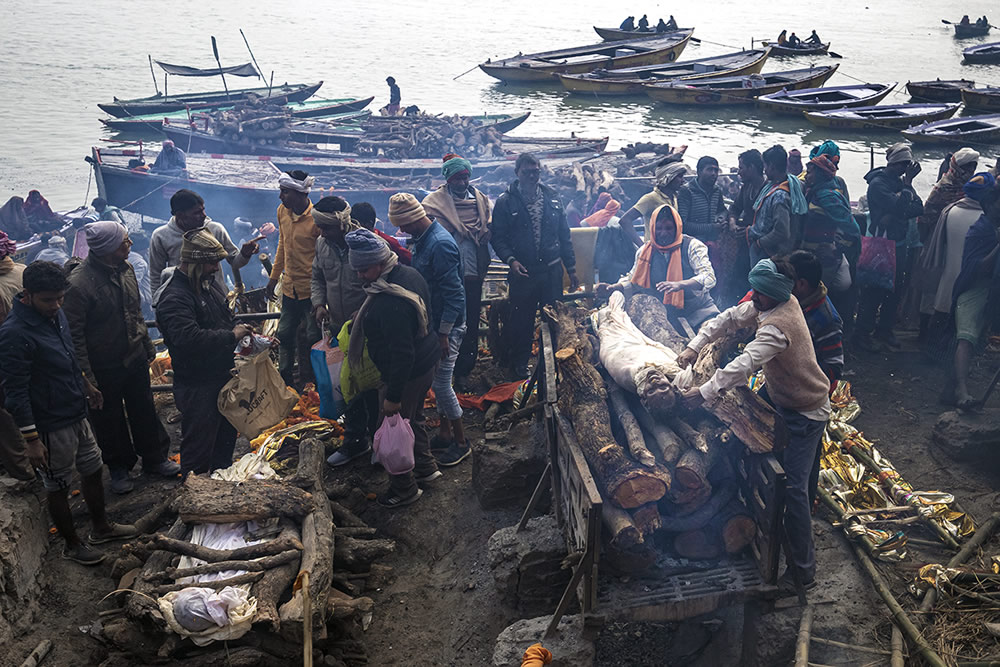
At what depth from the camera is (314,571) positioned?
4.05m

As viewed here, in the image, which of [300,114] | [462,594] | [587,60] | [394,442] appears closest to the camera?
[462,594]

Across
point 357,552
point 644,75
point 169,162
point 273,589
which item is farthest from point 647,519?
point 644,75

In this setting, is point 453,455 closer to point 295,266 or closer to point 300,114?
point 295,266

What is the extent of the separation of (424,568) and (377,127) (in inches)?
535

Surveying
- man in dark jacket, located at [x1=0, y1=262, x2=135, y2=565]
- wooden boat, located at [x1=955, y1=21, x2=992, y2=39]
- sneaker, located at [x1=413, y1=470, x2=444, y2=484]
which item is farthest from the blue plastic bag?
wooden boat, located at [x1=955, y1=21, x2=992, y2=39]

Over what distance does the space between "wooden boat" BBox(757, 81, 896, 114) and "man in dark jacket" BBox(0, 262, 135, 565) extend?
23468mm

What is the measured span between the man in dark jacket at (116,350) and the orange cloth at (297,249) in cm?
131

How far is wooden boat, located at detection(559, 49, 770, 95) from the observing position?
28.0 meters

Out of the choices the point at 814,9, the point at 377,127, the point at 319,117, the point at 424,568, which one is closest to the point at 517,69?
the point at 319,117

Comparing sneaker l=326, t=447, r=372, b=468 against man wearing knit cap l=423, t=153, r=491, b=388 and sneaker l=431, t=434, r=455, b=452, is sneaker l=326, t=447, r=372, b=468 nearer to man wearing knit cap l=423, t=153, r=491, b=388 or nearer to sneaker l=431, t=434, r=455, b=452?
sneaker l=431, t=434, r=455, b=452

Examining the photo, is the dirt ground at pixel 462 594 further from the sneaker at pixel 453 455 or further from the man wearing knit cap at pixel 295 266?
the man wearing knit cap at pixel 295 266

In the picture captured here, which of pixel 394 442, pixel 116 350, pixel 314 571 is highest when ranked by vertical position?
pixel 116 350

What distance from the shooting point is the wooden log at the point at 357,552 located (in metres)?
4.57

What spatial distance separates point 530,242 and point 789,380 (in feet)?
10.4
